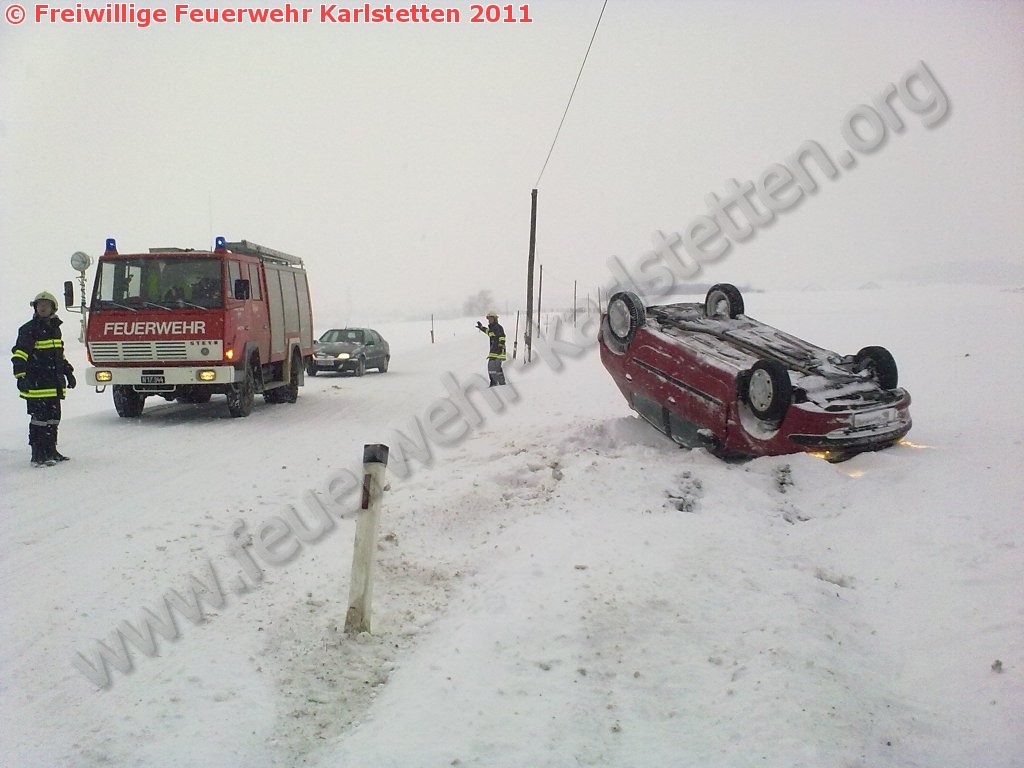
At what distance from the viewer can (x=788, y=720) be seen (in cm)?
297

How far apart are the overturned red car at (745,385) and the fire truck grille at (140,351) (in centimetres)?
668

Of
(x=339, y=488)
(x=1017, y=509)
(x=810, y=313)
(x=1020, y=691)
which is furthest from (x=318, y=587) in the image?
(x=810, y=313)

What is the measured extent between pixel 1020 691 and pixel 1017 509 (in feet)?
6.85

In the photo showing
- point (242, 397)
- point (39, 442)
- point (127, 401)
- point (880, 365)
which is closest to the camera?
point (880, 365)

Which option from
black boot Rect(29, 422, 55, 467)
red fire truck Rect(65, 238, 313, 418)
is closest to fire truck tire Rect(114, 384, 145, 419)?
red fire truck Rect(65, 238, 313, 418)

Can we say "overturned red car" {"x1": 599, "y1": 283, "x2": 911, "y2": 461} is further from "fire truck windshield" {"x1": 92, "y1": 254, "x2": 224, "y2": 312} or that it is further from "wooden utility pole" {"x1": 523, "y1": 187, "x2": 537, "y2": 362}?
"wooden utility pole" {"x1": 523, "y1": 187, "x2": 537, "y2": 362}

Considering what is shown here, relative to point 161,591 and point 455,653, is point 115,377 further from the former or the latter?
point 455,653

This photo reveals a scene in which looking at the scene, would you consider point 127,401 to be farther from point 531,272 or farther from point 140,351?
point 531,272

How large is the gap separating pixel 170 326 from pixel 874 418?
975 cm

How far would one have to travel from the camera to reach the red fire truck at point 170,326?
35.2 ft

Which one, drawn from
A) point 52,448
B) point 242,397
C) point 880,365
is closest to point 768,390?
point 880,365

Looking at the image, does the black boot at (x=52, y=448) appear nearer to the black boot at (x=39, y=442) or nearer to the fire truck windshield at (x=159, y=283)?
the black boot at (x=39, y=442)

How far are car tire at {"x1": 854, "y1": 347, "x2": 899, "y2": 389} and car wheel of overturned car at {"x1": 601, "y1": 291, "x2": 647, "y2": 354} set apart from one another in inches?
88.4

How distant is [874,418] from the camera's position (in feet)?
20.3
